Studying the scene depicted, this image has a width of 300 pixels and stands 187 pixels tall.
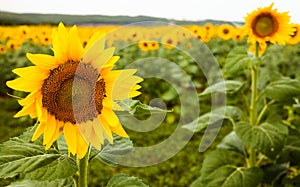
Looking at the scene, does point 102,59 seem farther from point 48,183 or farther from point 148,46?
point 148,46

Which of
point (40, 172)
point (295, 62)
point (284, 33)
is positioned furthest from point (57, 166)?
point (295, 62)

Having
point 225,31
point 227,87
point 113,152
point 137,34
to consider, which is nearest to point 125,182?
point 113,152

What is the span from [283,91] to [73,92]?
929 mm

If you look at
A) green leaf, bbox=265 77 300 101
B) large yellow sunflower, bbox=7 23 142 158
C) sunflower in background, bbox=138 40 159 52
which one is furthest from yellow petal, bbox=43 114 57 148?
sunflower in background, bbox=138 40 159 52

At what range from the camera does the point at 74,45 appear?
1.78ft

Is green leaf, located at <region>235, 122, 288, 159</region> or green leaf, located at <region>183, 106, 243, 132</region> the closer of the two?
green leaf, located at <region>235, 122, 288, 159</region>

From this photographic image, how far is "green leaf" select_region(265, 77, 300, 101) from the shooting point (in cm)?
136

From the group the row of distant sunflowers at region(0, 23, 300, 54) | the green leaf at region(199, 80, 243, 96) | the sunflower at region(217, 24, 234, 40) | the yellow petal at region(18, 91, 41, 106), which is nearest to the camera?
the yellow petal at region(18, 91, 41, 106)

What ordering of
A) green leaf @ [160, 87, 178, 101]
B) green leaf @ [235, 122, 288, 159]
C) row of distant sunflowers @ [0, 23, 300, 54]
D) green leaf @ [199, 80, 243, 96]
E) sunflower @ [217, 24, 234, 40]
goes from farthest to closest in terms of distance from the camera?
1. sunflower @ [217, 24, 234, 40]
2. row of distant sunflowers @ [0, 23, 300, 54]
3. green leaf @ [160, 87, 178, 101]
4. green leaf @ [199, 80, 243, 96]
5. green leaf @ [235, 122, 288, 159]

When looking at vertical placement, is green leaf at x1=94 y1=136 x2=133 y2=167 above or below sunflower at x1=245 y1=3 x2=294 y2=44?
below

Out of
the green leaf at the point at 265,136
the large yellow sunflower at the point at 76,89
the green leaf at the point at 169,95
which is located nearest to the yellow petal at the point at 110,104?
the large yellow sunflower at the point at 76,89

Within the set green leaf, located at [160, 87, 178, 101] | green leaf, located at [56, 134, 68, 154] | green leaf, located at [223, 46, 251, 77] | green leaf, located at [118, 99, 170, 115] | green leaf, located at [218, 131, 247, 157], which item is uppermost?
green leaf, located at [118, 99, 170, 115]

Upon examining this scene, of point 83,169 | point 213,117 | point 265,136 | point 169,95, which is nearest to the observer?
point 83,169

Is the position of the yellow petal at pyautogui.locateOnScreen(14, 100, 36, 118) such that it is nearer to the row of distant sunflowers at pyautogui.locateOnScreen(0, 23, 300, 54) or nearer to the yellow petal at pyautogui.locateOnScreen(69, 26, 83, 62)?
the yellow petal at pyautogui.locateOnScreen(69, 26, 83, 62)
